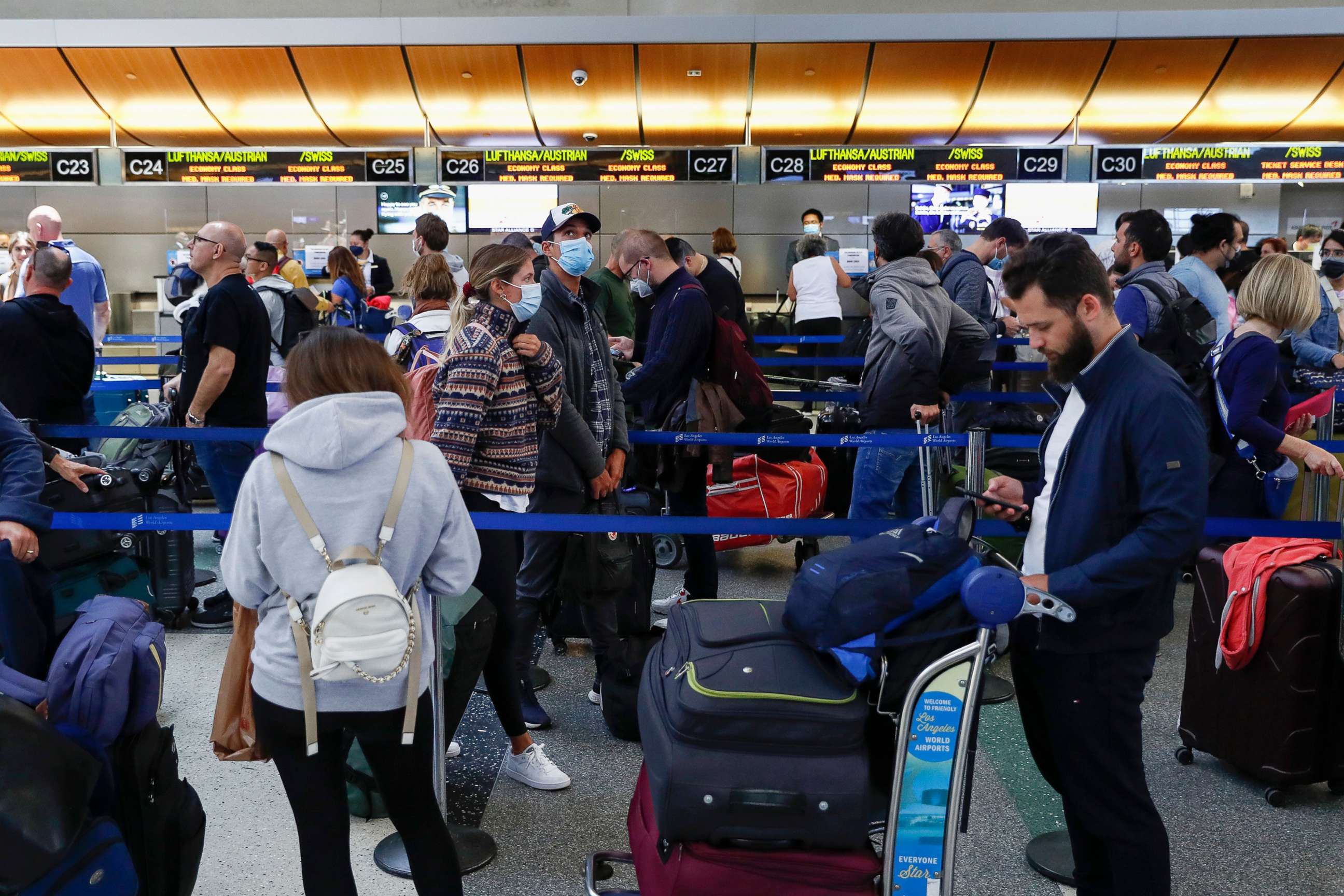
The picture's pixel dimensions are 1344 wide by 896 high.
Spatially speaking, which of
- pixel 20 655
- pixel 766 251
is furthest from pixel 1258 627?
pixel 766 251

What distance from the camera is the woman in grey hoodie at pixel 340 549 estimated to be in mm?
2006

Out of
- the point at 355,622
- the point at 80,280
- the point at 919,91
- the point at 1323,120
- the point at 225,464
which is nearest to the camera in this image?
the point at 355,622

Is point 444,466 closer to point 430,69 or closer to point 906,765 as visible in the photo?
point 906,765

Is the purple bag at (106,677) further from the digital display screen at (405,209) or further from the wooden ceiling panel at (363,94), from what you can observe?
the digital display screen at (405,209)

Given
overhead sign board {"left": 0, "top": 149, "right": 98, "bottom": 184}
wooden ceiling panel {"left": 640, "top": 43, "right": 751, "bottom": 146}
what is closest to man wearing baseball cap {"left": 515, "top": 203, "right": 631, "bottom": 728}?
wooden ceiling panel {"left": 640, "top": 43, "right": 751, "bottom": 146}

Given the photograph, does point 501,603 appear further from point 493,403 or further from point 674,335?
point 674,335

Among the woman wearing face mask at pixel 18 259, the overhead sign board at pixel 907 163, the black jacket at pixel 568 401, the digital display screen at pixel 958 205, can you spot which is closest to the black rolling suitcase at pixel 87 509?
the black jacket at pixel 568 401

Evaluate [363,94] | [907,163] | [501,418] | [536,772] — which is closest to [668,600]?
[536,772]

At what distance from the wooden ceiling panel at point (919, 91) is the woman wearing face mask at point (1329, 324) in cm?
489

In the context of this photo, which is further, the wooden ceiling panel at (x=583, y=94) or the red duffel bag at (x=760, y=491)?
the wooden ceiling panel at (x=583, y=94)

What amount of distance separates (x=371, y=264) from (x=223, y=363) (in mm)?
7000

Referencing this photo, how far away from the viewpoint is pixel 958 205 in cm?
1295

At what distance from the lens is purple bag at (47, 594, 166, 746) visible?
222cm

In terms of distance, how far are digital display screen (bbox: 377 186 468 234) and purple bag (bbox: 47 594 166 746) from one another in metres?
11.3
